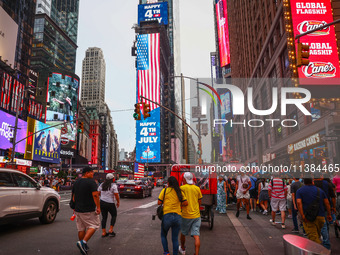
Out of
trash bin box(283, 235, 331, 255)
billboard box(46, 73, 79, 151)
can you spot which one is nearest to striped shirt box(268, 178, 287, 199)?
trash bin box(283, 235, 331, 255)

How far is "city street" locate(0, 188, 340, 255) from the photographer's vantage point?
6512mm

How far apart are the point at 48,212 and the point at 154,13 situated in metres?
139

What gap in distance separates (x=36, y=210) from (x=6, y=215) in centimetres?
125

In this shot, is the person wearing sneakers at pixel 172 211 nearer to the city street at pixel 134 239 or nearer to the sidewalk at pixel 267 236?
the city street at pixel 134 239

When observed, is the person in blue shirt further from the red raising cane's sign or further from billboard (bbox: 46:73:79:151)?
billboard (bbox: 46:73:79:151)

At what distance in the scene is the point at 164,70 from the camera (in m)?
138

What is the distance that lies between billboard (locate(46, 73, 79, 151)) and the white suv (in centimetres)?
7217

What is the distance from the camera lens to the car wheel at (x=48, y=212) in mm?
9617

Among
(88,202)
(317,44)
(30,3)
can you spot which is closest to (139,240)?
(88,202)

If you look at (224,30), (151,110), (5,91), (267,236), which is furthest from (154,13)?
(267,236)

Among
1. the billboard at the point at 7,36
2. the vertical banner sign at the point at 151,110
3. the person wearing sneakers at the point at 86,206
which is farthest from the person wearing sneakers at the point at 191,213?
the vertical banner sign at the point at 151,110

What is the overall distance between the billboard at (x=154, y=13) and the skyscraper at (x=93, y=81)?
223 ft

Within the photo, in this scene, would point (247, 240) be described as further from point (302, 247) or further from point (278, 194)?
point (302, 247)

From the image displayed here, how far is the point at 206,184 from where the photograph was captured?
33.6 ft
